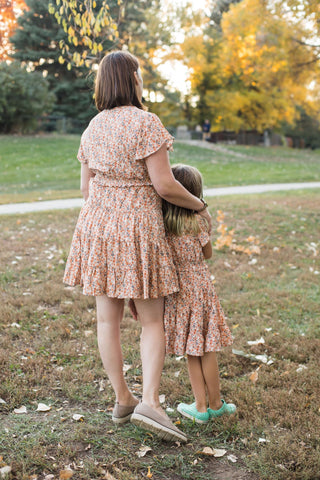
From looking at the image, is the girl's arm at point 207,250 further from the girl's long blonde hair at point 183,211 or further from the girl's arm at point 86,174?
the girl's arm at point 86,174

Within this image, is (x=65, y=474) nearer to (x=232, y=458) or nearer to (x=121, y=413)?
(x=121, y=413)

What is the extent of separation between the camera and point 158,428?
2.57 meters

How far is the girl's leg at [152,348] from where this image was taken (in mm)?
2637

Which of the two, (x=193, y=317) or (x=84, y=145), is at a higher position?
(x=84, y=145)

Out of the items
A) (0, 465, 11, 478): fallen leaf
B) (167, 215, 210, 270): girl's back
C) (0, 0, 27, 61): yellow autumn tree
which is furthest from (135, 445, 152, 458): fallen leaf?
(0, 0, 27, 61): yellow autumn tree

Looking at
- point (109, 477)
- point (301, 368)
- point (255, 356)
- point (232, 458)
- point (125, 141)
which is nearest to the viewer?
point (109, 477)

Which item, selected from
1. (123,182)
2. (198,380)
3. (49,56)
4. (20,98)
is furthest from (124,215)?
(20,98)

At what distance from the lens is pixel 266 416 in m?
2.88

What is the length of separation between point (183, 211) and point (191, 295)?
0.46 m

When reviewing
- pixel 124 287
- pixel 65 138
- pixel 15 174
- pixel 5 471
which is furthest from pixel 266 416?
pixel 65 138

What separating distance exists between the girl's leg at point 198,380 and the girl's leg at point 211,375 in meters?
0.02

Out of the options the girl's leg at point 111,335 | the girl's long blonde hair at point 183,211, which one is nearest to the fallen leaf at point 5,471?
the girl's leg at point 111,335

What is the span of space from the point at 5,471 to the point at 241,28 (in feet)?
43.4

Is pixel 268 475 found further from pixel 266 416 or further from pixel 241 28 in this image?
pixel 241 28
